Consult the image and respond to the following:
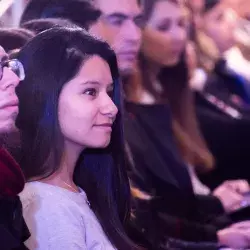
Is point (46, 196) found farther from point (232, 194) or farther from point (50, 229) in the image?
point (232, 194)

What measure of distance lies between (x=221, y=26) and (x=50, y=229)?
5.64 feet

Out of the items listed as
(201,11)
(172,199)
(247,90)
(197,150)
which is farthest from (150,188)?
(201,11)

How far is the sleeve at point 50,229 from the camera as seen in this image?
3.13 feet

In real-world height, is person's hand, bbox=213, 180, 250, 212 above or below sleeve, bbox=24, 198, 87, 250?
below

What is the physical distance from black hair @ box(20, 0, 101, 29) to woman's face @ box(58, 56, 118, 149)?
35 centimetres

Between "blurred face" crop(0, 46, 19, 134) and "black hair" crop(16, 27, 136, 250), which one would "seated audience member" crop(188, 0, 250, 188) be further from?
"blurred face" crop(0, 46, 19, 134)

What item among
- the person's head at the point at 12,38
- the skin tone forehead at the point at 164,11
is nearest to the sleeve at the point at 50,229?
the person's head at the point at 12,38

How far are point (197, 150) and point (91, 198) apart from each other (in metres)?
0.85

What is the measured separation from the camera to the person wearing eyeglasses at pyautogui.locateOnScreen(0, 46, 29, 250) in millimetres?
784

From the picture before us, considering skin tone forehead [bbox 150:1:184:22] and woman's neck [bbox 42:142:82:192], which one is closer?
woman's neck [bbox 42:142:82:192]

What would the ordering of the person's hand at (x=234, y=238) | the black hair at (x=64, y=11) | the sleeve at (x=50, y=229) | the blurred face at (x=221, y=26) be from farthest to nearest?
the blurred face at (x=221, y=26), the person's hand at (x=234, y=238), the black hair at (x=64, y=11), the sleeve at (x=50, y=229)

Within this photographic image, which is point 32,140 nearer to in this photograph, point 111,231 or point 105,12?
point 111,231

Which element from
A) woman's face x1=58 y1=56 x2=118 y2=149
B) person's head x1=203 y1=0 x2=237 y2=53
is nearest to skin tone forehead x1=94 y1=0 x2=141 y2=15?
woman's face x1=58 y1=56 x2=118 y2=149

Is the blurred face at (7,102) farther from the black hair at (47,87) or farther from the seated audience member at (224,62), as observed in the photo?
the seated audience member at (224,62)
